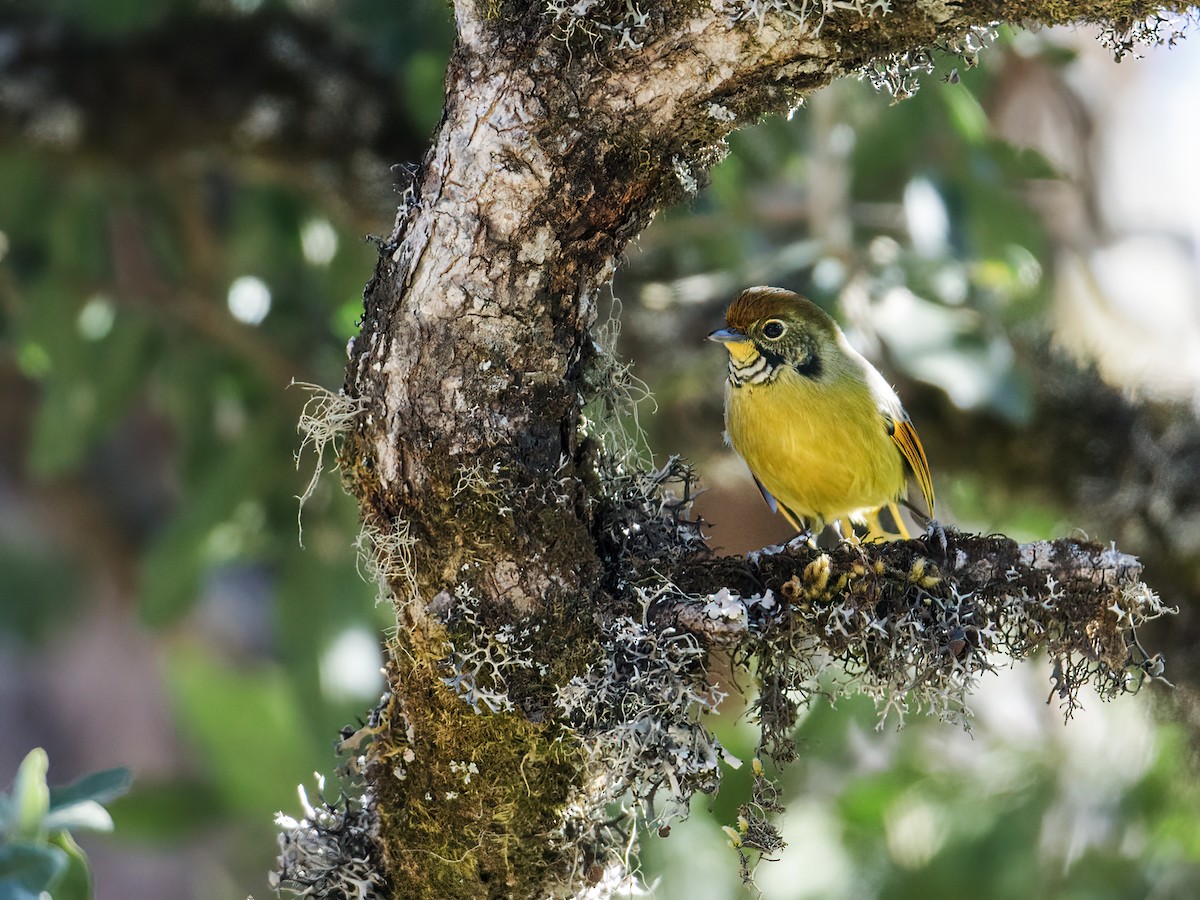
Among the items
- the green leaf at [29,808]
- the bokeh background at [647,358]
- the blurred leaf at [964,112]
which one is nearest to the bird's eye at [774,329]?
the bokeh background at [647,358]

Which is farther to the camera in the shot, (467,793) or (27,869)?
(467,793)

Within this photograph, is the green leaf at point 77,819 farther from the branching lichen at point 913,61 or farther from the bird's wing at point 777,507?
the bird's wing at point 777,507

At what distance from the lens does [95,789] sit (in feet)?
6.31

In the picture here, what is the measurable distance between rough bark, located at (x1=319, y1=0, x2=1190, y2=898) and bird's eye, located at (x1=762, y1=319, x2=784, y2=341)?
3.46ft

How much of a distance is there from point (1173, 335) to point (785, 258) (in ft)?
14.5

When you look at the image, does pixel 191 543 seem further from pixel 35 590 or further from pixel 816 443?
pixel 35 590

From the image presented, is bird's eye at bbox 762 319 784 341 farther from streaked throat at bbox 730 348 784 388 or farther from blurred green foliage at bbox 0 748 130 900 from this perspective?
blurred green foliage at bbox 0 748 130 900

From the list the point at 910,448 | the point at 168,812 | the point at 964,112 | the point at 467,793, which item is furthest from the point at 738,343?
the point at 168,812

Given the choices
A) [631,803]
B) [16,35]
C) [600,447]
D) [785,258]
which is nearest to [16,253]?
[16,35]

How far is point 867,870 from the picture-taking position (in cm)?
Result: 463

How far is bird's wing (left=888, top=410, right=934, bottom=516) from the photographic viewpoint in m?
2.92

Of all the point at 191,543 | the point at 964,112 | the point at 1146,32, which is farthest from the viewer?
the point at 191,543

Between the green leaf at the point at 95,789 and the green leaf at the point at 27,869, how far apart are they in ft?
0.64

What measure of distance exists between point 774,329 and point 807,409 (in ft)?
0.66
